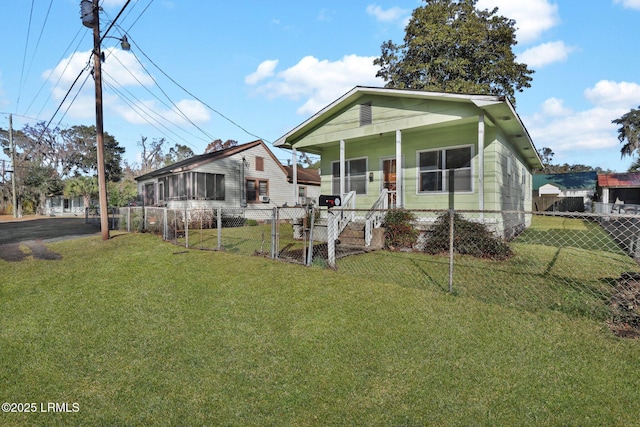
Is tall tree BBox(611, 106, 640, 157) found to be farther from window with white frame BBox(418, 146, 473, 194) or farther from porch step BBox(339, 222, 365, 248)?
porch step BBox(339, 222, 365, 248)

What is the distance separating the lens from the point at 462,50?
2103cm

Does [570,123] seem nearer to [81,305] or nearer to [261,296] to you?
[261,296]

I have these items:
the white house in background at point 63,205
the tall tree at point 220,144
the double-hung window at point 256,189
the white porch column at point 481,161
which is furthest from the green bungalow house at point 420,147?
the tall tree at point 220,144

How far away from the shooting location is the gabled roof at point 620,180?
23.4 metres

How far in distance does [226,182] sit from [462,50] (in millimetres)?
17931

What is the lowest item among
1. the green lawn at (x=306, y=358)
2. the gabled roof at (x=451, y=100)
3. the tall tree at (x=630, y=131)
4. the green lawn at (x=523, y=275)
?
the green lawn at (x=306, y=358)

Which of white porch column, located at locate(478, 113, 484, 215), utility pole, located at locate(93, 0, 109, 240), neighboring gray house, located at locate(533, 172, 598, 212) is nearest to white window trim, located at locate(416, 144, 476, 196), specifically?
white porch column, located at locate(478, 113, 484, 215)

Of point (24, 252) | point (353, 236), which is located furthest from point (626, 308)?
point (24, 252)

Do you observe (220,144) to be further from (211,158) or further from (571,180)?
(571,180)

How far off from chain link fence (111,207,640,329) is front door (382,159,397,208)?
1.63 m

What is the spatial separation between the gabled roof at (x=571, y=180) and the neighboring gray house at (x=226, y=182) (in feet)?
94.0

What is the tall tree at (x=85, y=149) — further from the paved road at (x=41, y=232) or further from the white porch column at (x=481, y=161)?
the white porch column at (x=481, y=161)

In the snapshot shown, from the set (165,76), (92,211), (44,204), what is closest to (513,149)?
(165,76)

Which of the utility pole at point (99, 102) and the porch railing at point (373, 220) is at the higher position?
the utility pole at point (99, 102)
